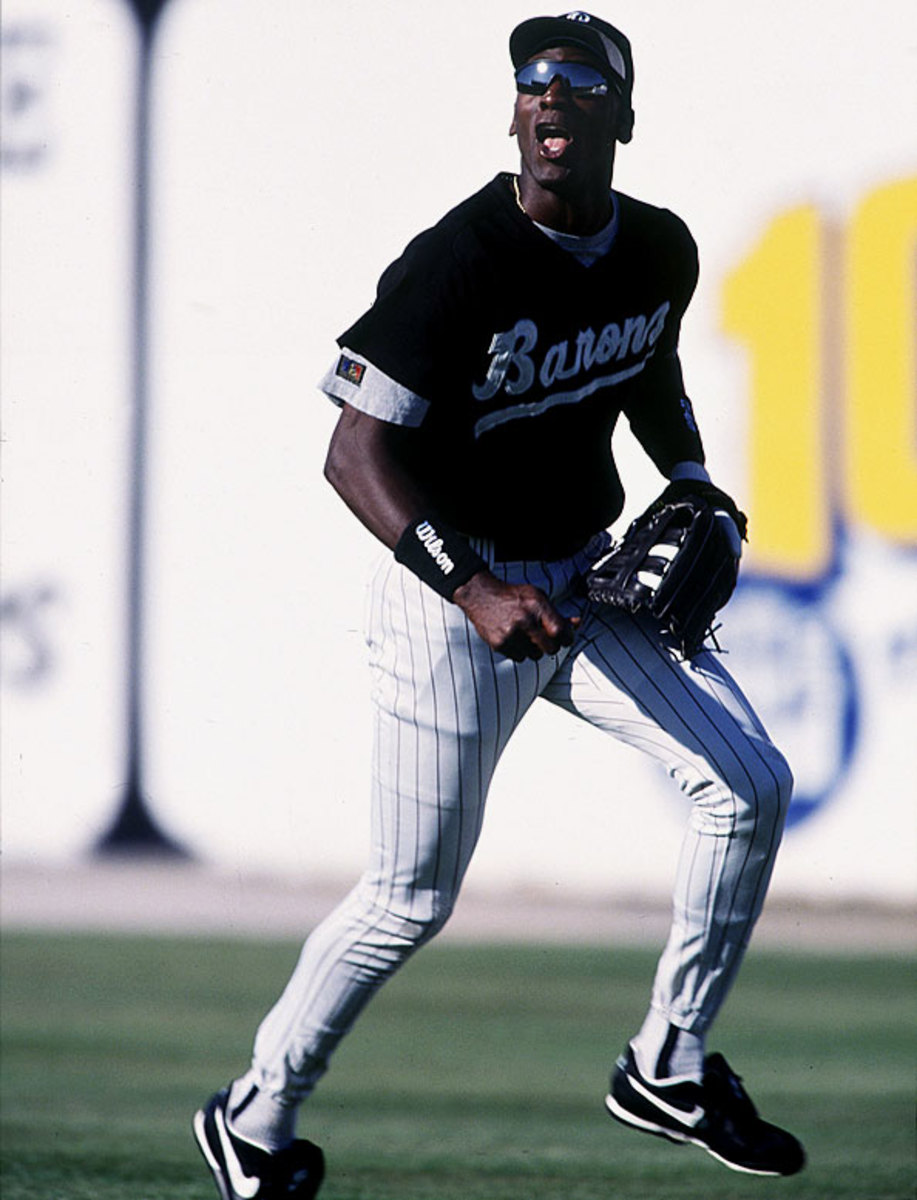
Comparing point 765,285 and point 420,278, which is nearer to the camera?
point 420,278

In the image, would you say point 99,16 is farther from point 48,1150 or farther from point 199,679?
point 48,1150

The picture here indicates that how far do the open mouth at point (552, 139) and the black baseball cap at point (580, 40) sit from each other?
0.14 meters

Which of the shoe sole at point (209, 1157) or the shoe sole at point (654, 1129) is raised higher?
the shoe sole at point (654, 1129)

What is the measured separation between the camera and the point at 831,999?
6.66 m

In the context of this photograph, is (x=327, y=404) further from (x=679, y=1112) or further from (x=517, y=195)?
(x=679, y=1112)

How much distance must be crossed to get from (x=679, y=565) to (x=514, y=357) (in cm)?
45

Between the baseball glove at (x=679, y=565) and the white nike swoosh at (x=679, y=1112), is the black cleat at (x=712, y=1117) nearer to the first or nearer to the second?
the white nike swoosh at (x=679, y=1112)

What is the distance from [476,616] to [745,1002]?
3.72 meters

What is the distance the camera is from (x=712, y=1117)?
3498mm

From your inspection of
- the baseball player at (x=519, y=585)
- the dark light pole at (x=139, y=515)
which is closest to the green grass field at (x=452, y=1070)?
the baseball player at (x=519, y=585)

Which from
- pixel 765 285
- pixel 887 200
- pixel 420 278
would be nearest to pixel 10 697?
pixel 765 285

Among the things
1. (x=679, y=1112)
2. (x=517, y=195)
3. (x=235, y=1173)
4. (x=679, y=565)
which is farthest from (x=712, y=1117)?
(x=517, y=195)

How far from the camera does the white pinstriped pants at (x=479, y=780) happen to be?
3441mm

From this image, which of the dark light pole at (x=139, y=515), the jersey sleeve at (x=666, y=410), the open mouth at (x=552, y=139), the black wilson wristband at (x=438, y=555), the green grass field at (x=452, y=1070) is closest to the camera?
the black wilson wristband at (x=438, y=555)
